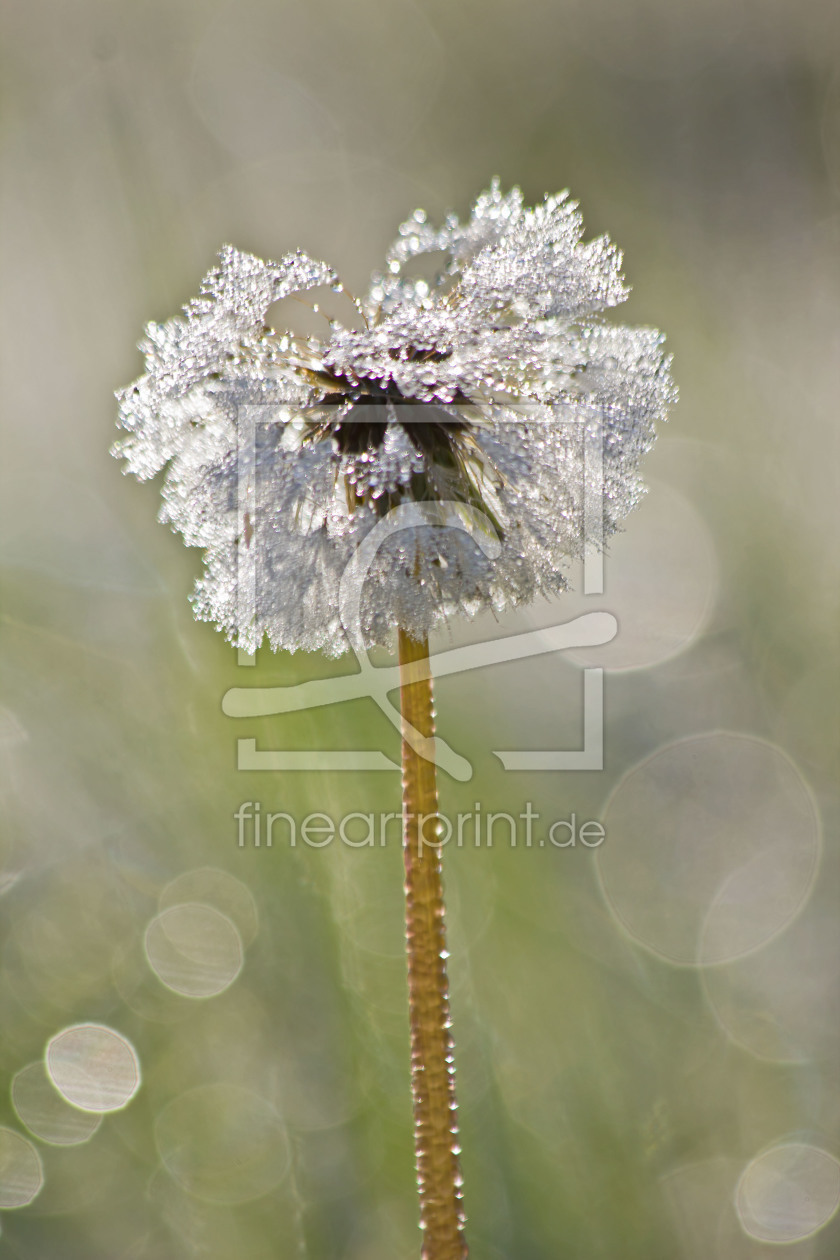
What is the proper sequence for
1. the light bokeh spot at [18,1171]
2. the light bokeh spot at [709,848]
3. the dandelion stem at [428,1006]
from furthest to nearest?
1. the light bokeh spot at [709,848]
2. the light bokeh spot at [18,1171]
3. the dandelion stem at [428,1006]

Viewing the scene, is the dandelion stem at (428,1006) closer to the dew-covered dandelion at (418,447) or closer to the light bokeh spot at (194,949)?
the dew-covered dandelion at (418,447)

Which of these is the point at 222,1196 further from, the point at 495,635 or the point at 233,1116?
the point at 495,635

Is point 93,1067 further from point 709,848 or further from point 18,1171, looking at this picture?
point 709,848

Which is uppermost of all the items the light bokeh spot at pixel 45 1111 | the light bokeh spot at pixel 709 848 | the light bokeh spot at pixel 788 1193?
the light bokeh spot at pixel 709 848

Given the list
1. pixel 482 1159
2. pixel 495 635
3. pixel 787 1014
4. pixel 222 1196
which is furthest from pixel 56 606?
pixel 787 1014

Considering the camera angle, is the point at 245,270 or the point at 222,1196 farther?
the point at 222,1196

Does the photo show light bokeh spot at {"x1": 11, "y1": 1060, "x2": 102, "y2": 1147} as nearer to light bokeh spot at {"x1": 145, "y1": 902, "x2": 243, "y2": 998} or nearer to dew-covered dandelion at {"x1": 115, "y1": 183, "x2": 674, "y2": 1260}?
light bokeh spot at {"x1": 145, "y1": 902, "x2": 243, "y2": 998}

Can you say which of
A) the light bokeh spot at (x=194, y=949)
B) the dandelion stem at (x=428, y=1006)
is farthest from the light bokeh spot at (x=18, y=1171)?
the dandelion stem at (x=428, y=1006)
